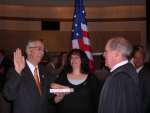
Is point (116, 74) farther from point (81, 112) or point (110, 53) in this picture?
point (81, 112)

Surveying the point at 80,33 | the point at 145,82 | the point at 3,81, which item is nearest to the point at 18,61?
the point at 145,82

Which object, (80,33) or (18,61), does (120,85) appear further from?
(80,33)

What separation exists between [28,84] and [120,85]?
121 cm

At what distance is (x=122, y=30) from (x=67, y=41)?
187 centimetres

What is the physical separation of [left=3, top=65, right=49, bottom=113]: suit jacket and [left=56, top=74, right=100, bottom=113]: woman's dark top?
1.53 ft

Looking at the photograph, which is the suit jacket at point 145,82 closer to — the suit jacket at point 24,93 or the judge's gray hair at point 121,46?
the suit jacket at point 24,93

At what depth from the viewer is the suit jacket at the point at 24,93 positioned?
3.58 metres

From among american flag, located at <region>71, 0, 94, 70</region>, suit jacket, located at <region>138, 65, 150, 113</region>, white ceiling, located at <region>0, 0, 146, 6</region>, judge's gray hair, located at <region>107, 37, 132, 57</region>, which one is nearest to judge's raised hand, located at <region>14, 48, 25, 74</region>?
judge's gray hair, located at <region>107, 37, 132, 57</region>

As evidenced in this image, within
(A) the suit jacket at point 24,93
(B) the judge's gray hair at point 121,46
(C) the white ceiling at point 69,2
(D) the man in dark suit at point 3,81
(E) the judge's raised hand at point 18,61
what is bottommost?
(D) the man in dark suit at point 3,81

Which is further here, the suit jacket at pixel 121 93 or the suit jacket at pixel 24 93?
the suit jacket at pixel 24 93

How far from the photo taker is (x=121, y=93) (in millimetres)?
2777

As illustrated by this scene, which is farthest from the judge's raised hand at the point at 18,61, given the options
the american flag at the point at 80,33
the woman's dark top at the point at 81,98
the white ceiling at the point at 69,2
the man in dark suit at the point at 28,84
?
the white ceiling at the point at 69,2

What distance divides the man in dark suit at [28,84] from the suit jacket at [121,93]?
3.27 ft

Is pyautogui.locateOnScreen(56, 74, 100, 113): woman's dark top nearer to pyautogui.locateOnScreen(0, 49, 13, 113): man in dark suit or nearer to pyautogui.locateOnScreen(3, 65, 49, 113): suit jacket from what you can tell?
pyautogui.locateOnScreen(3, 65, 49, 113): suit jacket
